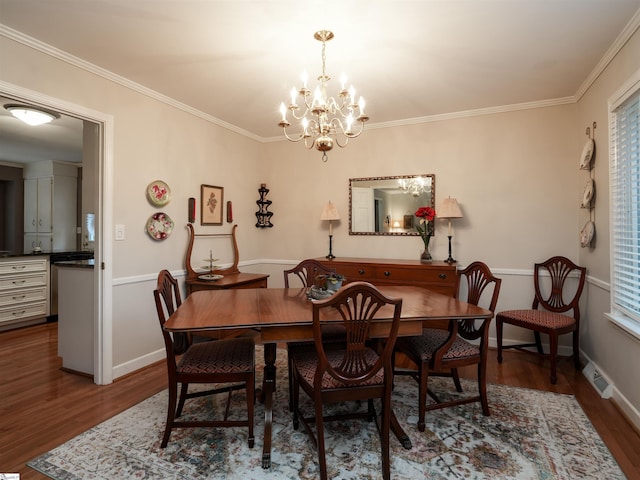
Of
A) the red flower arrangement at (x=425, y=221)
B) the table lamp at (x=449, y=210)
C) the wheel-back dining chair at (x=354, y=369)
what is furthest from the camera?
the red flower arrangement at (x=425, y=221)

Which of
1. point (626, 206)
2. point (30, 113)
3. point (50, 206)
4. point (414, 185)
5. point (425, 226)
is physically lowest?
point (425, 226)

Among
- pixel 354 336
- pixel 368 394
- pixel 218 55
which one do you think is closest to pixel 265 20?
pixel 218 55

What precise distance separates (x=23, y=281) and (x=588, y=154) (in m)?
6.40

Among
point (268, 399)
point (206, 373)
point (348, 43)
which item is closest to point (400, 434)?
point (268, 399)

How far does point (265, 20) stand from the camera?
7.03ft

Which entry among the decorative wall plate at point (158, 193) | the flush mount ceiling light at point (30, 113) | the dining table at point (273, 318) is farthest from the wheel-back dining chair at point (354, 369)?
the flush mount ceiling light at point (30, 113)

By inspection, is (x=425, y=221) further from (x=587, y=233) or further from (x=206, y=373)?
(x=206, y=373)

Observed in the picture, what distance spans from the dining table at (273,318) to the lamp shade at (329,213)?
6.08 feet

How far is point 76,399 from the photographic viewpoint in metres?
2.57

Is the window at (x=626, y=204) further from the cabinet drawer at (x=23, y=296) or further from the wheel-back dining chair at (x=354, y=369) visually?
the cabinet drawer at (x=23, y=296)

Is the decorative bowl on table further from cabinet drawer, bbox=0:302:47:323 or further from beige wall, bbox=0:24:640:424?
cabinet drawer, bbox=0:302:47:323

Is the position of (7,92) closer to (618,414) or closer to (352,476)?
(352,476)

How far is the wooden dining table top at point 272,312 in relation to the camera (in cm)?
182

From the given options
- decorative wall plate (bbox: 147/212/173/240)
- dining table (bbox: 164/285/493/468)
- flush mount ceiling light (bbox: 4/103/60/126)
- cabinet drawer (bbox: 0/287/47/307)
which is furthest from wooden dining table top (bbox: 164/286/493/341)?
cabinet drawer (bbox: 0/287/47/307)
